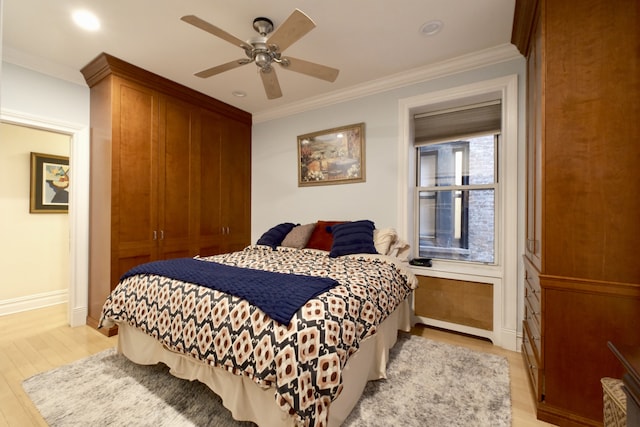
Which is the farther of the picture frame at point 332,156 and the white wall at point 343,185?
the picture frame at point 332,156

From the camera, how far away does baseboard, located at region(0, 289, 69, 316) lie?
3.39 m

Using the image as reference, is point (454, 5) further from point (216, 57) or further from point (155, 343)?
point (155, 343)

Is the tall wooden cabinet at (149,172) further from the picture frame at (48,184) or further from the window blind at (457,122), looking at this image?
the window blind at (457,122)

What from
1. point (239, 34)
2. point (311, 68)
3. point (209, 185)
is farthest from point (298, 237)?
point (239, 34)

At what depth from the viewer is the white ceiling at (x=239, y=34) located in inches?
85.0

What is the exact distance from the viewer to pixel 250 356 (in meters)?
1.45

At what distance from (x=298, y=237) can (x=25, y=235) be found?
3.36 m

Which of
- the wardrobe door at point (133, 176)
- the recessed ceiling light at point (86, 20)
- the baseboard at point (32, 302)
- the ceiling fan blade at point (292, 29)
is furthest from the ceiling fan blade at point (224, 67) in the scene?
the baseboard at point (32, 302)

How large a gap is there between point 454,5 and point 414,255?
225 cm

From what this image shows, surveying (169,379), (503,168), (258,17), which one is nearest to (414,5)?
(258,17)

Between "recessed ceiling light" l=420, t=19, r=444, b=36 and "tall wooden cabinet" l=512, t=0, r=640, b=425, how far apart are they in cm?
76

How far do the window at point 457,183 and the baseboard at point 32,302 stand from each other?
431 centimetres

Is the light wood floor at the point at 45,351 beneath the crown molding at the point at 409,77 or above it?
beneath

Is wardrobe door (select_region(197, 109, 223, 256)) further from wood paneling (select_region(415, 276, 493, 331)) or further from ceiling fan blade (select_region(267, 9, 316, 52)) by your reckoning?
wood paneling (select_region(415, 276, 493, 331))
